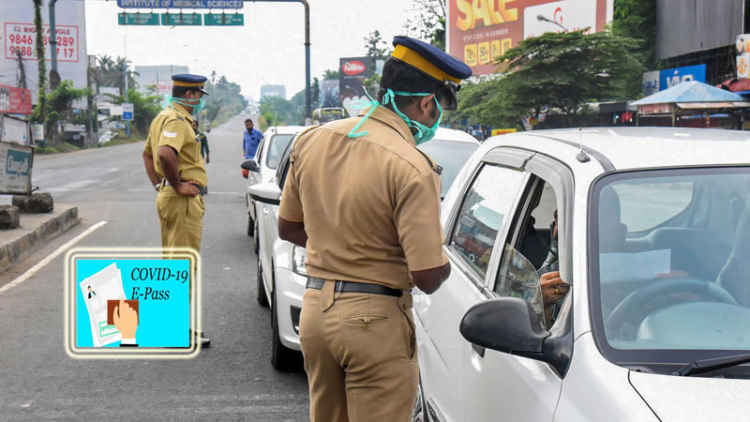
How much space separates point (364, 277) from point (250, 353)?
354 cm

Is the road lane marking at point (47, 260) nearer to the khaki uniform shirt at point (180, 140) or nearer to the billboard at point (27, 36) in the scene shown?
the khaki uniform shirt at point (180, 140)

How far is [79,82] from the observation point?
5112cm

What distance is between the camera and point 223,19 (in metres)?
28.5

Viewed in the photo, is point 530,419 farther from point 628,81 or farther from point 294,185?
point 628,81

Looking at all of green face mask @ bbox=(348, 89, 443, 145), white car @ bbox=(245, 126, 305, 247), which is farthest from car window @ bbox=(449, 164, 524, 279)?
white car @ bbox=(245, 126, 305, 247)

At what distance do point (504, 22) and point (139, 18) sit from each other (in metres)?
17.5

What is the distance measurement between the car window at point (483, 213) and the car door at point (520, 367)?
86mm

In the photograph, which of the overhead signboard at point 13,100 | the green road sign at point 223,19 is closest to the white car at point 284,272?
the overhead signboard at point 13,100

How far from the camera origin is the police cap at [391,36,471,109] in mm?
2541

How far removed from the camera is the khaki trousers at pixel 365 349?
2443mm

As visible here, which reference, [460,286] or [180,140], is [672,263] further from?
[180,140]

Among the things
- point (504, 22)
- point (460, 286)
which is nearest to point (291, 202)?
point (460, 286)

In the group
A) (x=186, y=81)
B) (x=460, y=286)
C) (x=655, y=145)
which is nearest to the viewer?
(x=655, y=145)
